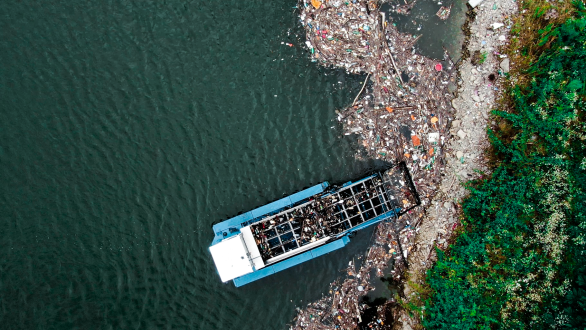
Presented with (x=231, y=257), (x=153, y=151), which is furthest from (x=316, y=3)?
(x=231, y=257)

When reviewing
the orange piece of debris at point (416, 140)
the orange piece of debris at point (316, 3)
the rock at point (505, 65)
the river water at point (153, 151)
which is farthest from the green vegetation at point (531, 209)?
the orange piece of debris at point (316, 3)

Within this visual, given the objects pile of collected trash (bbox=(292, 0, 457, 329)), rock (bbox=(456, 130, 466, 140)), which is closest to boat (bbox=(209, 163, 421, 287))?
pile of collected trash (bbox=(292, 0, 457, 329))

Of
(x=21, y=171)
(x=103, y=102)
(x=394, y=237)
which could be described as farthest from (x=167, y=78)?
(x=394, y=237)

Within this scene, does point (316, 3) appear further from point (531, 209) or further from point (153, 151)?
point (531, 209)

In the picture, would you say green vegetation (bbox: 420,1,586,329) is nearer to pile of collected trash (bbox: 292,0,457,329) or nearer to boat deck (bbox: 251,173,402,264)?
pile of collected trash (bbox: 292,0,457,329)

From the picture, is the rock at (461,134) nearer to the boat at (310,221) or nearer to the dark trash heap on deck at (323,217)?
the boat at (310,221)
